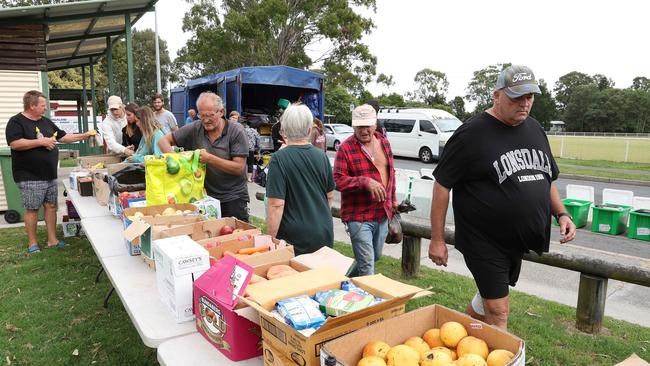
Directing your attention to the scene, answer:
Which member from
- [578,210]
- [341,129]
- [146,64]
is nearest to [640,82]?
[341,129]

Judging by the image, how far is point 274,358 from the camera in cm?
154

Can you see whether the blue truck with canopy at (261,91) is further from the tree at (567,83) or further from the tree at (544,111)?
the tree at (567,83)

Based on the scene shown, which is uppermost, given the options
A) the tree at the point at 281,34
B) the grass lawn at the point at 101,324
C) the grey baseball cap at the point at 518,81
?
the tree at the point at 281,34

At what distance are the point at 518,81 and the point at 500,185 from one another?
0.53 meters

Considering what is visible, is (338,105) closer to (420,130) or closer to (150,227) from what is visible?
(420,130)

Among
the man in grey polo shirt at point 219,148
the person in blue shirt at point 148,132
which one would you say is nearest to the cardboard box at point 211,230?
the man in grey polo shirt at point 219,148

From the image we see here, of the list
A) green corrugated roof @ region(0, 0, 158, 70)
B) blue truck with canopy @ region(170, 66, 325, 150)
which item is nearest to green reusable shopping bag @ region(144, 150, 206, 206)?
green corrugated roof @ region(0, 0, 158, 70)

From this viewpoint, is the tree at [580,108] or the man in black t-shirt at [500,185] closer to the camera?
the man in black t-shirt at [500,185]

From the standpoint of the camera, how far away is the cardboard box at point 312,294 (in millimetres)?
1398

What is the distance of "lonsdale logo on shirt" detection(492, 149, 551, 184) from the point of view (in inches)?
93.4

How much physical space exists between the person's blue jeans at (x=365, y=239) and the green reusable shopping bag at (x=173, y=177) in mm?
1214

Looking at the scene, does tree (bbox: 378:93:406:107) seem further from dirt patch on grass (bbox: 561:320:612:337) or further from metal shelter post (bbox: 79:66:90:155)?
dirt patch on grass (bbox: 561:320:612:337)

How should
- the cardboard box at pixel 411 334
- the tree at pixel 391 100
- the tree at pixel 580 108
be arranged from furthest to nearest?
1. the tree at pixel 580 108
2. the tree at pixel 391 100
3. the cardboard box at pixel 411 334

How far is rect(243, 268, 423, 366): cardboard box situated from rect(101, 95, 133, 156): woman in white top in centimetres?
433
